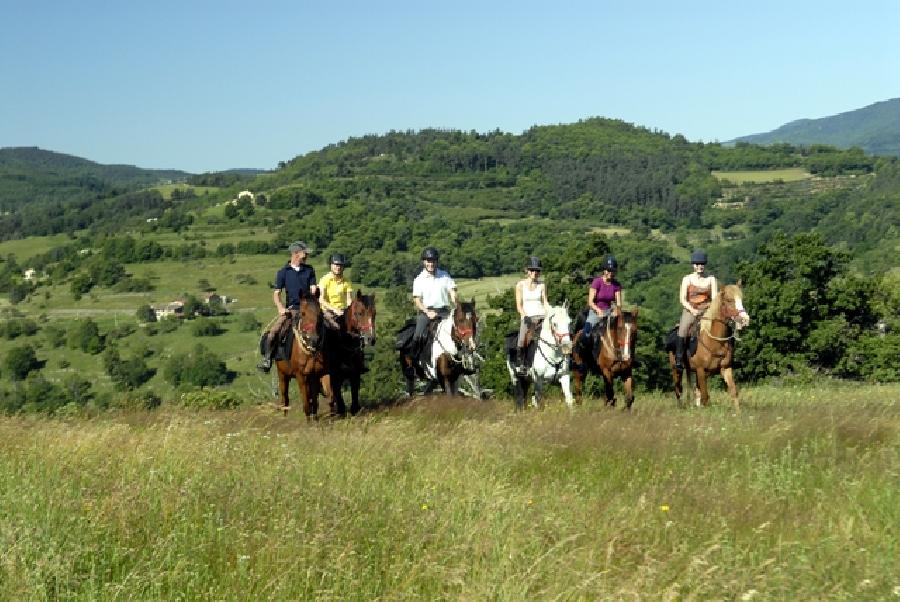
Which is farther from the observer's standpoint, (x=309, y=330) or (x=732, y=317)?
(x=732, y=317)

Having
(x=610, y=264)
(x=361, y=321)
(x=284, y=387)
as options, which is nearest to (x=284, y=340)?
(x=284, y=387)

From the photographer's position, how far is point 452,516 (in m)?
6.19

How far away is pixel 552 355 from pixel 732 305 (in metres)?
3.33

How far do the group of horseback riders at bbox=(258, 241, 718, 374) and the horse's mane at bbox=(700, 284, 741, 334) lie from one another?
0.15 m

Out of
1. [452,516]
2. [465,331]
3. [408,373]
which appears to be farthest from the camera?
[408,373]

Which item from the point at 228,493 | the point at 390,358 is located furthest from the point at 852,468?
the point at 390,358

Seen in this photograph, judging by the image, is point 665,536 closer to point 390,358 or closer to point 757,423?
point 757,423

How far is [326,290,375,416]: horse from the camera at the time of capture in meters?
14.4

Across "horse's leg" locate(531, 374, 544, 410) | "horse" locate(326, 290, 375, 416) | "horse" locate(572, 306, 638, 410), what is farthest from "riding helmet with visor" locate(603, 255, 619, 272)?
"horse" locate(326, 290, 375, 416)

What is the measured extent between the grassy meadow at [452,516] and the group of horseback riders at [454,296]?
4.47 metres

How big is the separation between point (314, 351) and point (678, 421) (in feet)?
18.0

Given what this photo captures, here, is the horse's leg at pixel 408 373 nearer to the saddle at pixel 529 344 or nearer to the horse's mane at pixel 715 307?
the saddle at pixel 529 344

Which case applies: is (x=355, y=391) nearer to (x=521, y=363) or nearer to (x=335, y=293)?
(x=335, y=293)

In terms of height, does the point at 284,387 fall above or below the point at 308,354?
below
